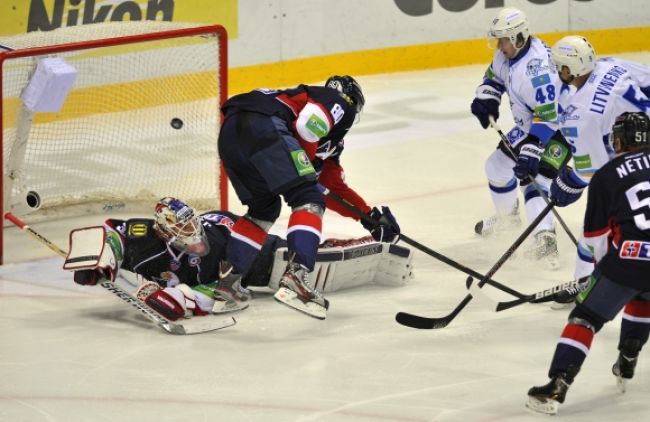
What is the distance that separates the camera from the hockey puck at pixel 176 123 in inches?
255

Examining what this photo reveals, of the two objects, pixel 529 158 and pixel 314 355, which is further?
pixel 529 158

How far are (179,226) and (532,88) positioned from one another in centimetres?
173

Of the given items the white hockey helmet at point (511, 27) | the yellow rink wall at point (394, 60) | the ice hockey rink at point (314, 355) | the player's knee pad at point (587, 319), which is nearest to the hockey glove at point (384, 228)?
the ice hockey rink at point (314, 355)

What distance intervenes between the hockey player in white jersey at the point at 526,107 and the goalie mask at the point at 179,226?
1.45 metres

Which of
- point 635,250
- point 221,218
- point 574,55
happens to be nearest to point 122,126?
point 221,218

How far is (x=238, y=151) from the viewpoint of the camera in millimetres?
4836

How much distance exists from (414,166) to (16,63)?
7.97 ft

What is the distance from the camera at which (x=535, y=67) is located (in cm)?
573

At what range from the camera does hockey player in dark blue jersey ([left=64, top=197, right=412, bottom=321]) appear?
4.86m

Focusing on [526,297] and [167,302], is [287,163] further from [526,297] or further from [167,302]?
[526,297]

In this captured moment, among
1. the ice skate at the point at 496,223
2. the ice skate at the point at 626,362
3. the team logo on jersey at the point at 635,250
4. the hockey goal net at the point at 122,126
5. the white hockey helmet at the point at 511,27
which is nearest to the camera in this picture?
the team logo on jersey at the point at 635,250

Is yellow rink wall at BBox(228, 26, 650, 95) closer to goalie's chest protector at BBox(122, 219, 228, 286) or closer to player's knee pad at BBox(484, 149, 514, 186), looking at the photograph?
player's knee pad at BBox(484, 149, 514, 186)

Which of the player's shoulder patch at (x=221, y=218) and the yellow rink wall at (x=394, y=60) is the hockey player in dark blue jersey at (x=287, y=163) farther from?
the yellow rink wall at (x=394, y=60)

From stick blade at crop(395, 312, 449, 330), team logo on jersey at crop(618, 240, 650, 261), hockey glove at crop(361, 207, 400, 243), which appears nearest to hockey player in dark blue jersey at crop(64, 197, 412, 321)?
hockey glove at crop(361, 207, 400, 243)
